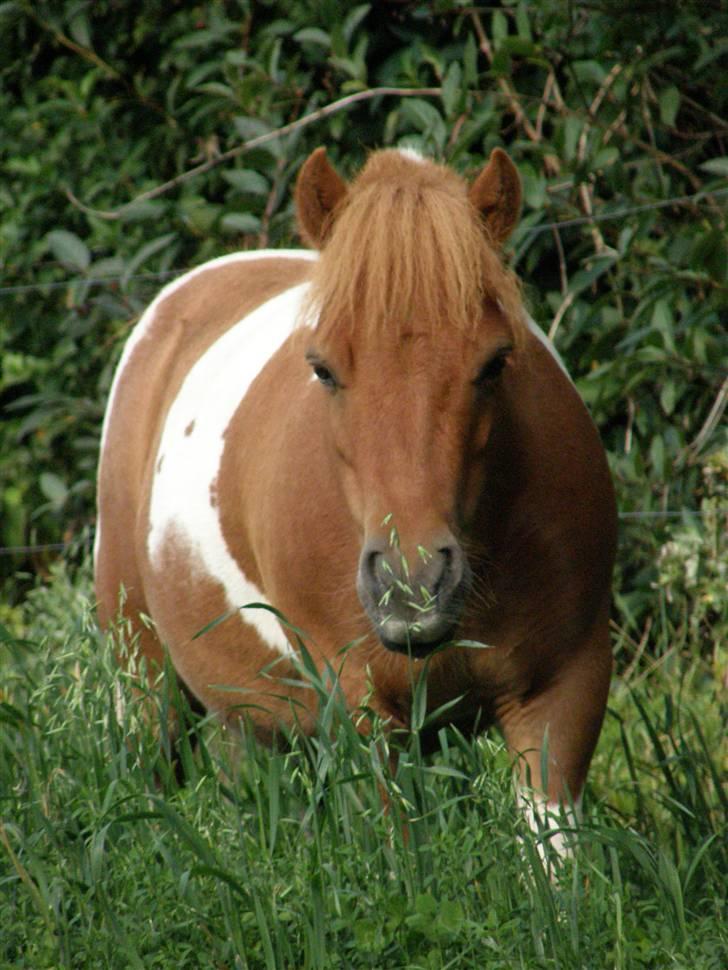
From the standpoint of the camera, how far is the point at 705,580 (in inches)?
178

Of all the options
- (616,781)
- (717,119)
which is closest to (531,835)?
(616,781)

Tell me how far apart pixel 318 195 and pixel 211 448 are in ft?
3.17

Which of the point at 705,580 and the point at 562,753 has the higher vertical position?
the point at 562,753

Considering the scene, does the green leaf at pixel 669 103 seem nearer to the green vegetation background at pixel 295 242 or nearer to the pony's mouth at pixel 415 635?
the green vegetation background at pixel 295 242

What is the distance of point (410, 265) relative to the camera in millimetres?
2676

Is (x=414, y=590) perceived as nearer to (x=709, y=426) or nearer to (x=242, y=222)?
(x=709, y=426)

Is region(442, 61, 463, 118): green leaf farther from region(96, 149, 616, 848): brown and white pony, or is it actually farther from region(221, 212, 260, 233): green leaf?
region(96, 149, 616, 848): brown and white pony

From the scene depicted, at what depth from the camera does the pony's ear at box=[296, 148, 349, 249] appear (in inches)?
117

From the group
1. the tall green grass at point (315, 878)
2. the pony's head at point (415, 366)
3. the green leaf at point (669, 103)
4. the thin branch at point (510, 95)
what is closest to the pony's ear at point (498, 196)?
the pony's head at point (415, 366)

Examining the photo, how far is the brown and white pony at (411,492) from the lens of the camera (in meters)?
2.57

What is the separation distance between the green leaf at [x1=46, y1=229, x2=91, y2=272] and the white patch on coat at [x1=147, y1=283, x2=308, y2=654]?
189 cm

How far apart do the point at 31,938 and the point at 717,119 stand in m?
3.70

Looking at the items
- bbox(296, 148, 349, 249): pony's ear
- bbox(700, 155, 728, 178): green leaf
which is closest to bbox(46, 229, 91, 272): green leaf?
bbox(700, 155, 728, 178): green leaf

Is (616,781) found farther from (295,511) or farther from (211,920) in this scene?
(211,920)
